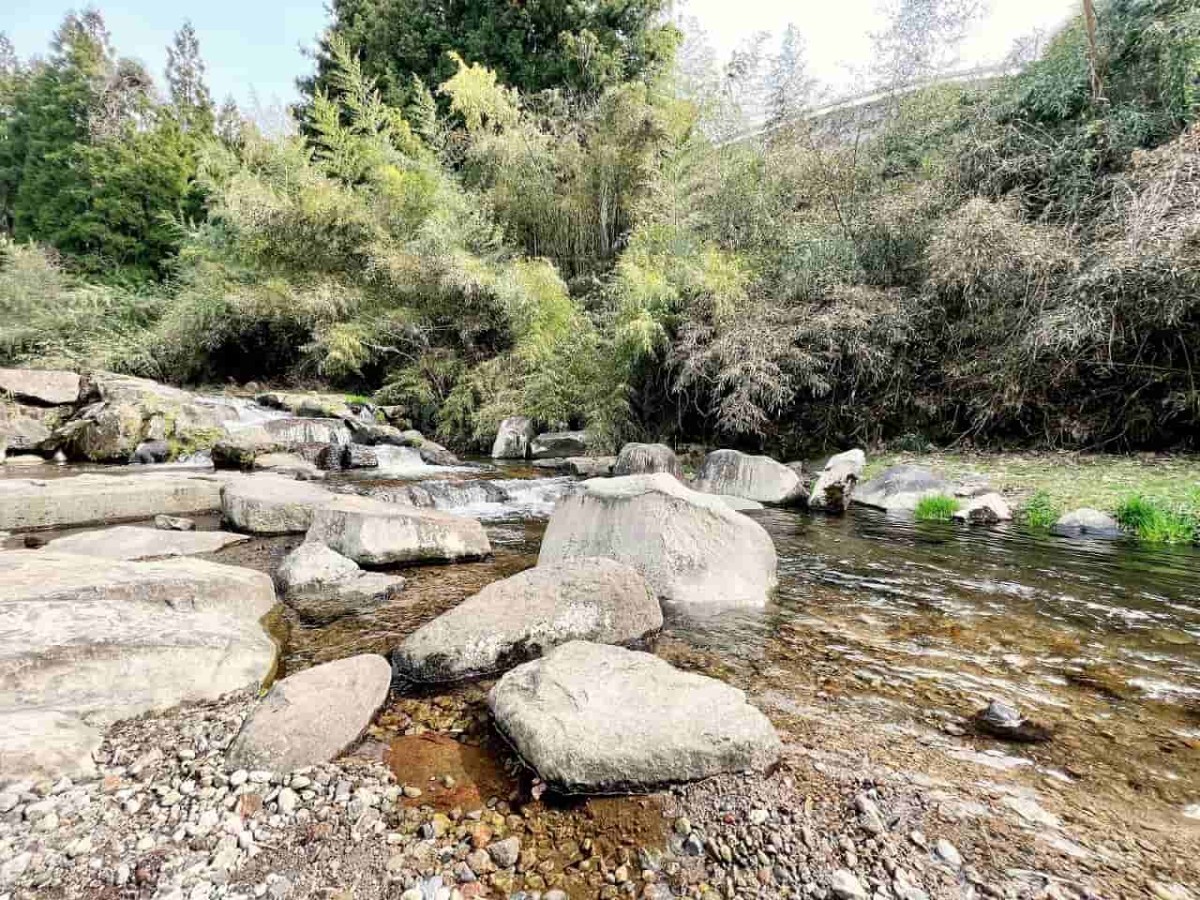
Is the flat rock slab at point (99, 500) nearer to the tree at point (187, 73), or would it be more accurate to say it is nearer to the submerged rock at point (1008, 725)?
the submerged rock at point (1008, 725)

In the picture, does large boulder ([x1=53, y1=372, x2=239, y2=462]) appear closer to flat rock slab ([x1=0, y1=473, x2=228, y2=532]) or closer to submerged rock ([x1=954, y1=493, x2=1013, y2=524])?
flat rock slab ([x1=0, y1=473, x2=228, y2=532])

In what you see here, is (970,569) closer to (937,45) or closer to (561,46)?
(937,45)

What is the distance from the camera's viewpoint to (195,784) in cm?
154

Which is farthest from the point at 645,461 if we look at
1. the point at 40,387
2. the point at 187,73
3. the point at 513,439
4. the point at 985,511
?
the point at 187,73

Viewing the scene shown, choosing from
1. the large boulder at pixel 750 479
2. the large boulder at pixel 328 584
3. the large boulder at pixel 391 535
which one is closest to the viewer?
the large boulder at pixel 328 584

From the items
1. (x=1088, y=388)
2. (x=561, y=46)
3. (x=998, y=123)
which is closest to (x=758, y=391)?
(x=1088, y=388)

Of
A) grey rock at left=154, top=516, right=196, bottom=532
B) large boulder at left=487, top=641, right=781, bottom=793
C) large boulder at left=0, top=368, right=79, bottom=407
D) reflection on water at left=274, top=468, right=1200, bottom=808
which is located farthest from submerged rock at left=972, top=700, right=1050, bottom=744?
large boulder at left=0, top=368, right=79, bottom=407

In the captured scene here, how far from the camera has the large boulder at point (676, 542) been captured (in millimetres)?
3141

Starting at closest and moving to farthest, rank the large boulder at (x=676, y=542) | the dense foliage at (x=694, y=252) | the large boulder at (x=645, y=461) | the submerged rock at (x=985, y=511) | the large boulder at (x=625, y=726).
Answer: the large boulder at (x=625, y=726) → the large boulder at (x=676, y=542) → the submerged rock at (x=985, y=511) → the dense foliage at (x=694, y=252) → the large boulder at (x=645, y=461)

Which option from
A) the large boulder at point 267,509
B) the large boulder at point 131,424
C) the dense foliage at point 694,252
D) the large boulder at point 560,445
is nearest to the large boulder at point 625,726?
the large boulder at point 267,509

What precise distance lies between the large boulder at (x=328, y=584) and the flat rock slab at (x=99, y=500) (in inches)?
94.2

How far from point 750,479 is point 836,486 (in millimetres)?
956

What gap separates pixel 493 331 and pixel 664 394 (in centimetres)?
434

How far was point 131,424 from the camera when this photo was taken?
25.0ft
